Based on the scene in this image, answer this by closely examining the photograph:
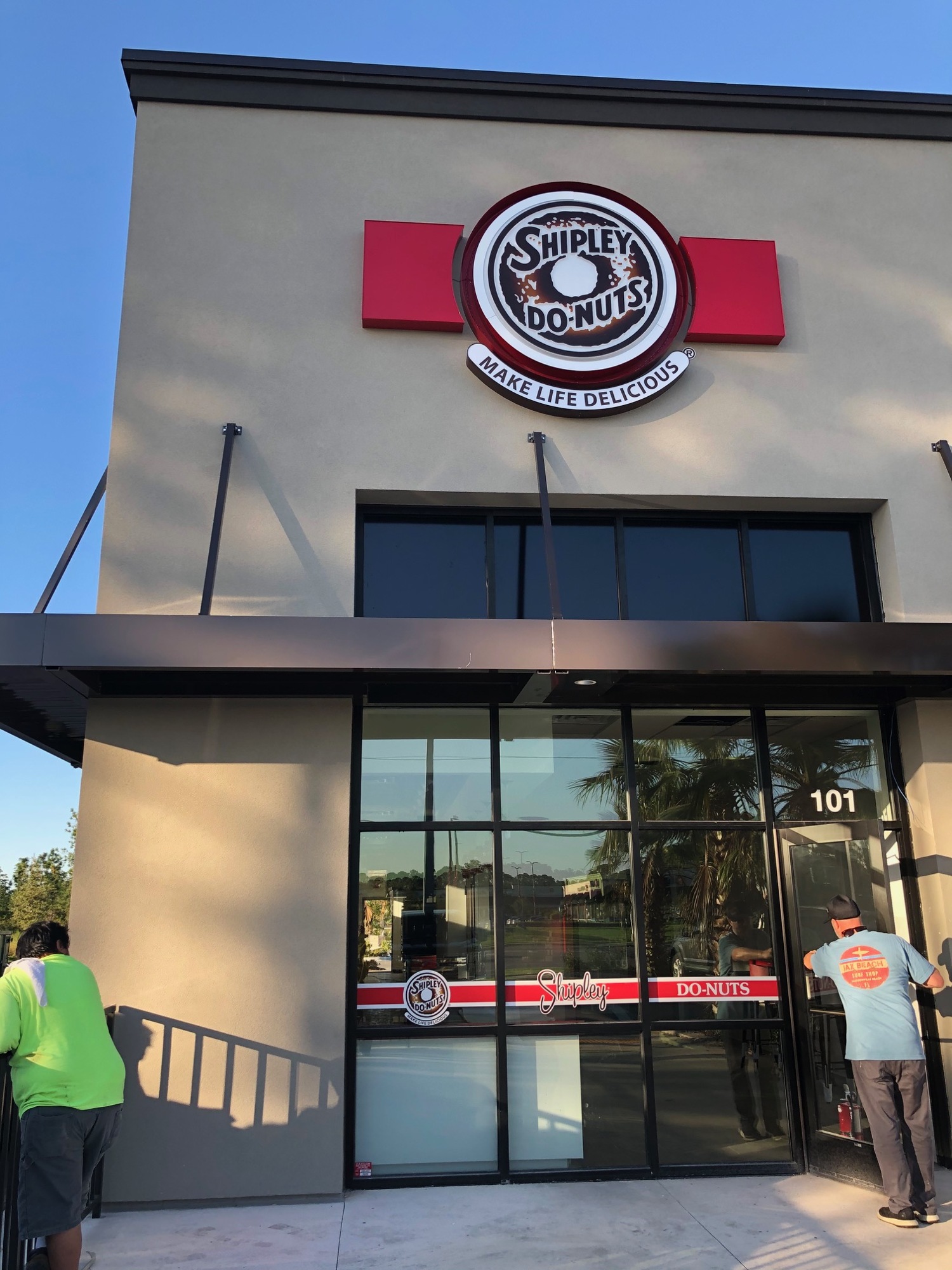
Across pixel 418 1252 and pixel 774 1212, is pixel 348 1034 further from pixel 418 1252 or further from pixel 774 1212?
pixel 774 1212

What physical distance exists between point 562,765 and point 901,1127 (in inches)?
128

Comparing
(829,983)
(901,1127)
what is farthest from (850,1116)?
(829,983)

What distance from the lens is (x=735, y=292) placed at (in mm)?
8422

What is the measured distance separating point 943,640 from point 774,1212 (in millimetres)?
3838

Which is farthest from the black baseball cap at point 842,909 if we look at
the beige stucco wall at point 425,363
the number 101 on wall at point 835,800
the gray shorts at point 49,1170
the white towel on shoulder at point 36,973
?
the white towel on shoulder at point 36,973

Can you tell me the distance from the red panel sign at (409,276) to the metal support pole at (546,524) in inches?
47.3

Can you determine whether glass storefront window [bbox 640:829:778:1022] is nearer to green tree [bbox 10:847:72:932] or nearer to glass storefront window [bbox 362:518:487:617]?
glass storefront window [bbox 362:518:487:617]

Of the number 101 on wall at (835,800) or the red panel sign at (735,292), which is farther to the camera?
the red panel sign at (735,292)

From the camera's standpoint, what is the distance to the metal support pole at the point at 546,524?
690cm

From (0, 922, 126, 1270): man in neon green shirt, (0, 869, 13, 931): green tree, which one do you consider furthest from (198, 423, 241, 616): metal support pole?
(0, 869, 13, 931): green tree

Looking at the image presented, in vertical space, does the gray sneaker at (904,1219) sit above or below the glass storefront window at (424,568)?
below

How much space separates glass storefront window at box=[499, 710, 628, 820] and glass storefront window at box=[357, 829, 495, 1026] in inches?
18.9

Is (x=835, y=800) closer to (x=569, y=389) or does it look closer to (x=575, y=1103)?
(x=575, y=1103)

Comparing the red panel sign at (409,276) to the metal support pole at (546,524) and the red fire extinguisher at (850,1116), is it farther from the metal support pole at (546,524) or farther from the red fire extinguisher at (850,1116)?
the red fire extinguisher at (850,1116)
